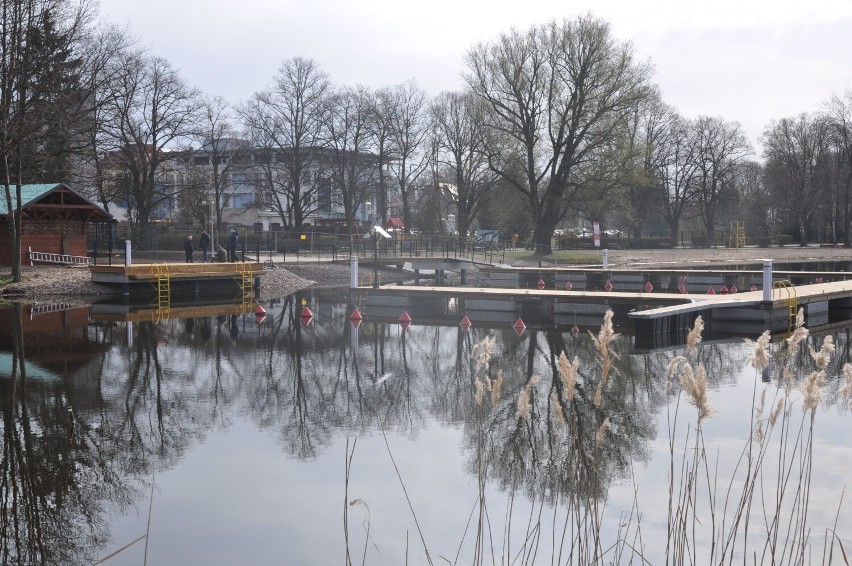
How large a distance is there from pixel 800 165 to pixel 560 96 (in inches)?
1581

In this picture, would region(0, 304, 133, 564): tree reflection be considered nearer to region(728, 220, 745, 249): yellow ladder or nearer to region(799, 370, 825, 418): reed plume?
region(799, 370, 825, 418): reed plume

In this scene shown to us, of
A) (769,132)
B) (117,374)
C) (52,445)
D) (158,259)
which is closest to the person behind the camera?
(52,445)

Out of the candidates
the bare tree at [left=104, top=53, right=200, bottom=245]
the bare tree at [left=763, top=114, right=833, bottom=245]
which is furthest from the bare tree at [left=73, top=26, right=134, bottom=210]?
the bare tree at [left=763, top=114, right=833, bottom=245]

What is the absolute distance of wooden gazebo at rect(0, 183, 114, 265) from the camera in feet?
115

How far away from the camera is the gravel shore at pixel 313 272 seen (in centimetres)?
3079

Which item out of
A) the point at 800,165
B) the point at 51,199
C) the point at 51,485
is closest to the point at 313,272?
the point at 51,199

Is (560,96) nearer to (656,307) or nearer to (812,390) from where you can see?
(656,307)

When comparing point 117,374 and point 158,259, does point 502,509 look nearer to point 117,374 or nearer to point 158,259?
point 117,374

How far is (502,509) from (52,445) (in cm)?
538

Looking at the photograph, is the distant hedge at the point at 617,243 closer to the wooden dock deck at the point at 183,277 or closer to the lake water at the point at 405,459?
the wooden dock deck at the point at 183,277

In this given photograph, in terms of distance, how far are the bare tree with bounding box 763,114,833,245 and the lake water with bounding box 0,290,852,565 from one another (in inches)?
2469

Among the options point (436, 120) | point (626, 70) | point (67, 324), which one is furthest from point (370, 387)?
point (436, 120)

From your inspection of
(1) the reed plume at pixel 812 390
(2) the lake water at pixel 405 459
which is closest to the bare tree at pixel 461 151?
(2) the lake water at pixel 405 459

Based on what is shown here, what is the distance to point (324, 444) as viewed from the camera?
1015 centimetres
